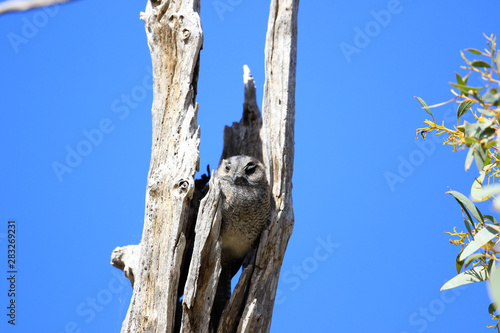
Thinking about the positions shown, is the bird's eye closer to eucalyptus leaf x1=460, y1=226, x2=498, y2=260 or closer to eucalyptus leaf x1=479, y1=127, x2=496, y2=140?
eucalyptus leaf x1=460, y1=226, x2=498, y2=260

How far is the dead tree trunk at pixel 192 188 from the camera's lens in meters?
2.88

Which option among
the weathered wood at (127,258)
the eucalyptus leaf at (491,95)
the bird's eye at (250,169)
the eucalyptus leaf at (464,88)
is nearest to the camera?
the eucalyptus leaf at (491,95)

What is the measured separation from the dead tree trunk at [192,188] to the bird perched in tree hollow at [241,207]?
76mm

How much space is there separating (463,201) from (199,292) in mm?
1748

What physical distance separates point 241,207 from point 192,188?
0.31m

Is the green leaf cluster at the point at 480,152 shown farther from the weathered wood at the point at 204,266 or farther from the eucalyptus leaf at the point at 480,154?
the weathered wood at the point at 204,266

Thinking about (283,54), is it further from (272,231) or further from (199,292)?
(199,292)

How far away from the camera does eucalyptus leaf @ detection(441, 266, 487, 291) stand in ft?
4.57

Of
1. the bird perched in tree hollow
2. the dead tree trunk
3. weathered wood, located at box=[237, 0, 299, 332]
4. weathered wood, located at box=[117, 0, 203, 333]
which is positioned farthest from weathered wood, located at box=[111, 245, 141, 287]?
weathered wood, located at box=[237, 0, 299, 332]

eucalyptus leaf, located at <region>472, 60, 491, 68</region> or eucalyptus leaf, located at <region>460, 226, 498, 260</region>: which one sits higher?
eucalyptus leaf, located at <region>472, 60, 491, 68</region>

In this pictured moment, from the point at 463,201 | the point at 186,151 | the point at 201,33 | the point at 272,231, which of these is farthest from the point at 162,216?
the point at 463,201

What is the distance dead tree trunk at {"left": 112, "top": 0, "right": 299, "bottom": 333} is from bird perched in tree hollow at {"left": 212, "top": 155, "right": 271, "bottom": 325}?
0.25ft

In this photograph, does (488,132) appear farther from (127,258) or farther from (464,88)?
(127,258)

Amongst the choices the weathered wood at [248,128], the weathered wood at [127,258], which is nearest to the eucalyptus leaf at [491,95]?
the weathered wood at [248,128]
